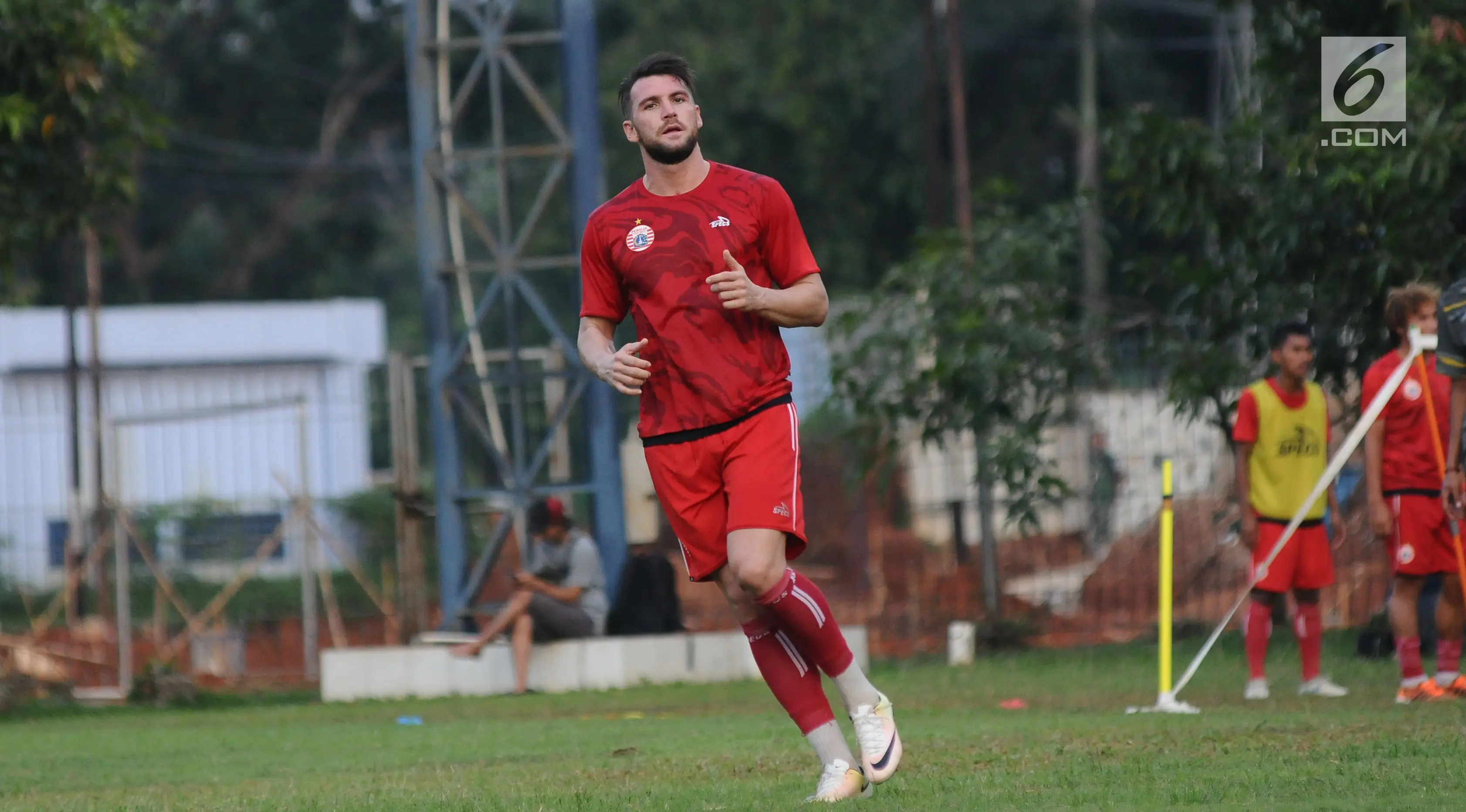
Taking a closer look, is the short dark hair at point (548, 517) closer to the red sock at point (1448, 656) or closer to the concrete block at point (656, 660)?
the concrete block at point (656, 660)

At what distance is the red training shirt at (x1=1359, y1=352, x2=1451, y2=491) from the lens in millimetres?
9328

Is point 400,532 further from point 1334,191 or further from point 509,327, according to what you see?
point 1334,191

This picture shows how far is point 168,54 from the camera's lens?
40.3 m

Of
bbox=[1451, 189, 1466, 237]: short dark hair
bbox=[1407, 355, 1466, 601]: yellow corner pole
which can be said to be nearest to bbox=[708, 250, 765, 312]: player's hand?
bbox=[1451, 189, 1466, 237]: short dark hair

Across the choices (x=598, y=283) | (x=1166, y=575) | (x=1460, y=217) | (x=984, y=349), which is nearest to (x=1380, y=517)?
(x=1166, y=575)

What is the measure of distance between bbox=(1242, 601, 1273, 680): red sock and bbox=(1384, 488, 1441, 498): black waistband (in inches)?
35.8

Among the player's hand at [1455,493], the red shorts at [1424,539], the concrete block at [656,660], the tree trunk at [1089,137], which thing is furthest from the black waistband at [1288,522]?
the tree trunk at [1089,137]

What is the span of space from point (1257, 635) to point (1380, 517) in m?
0.93

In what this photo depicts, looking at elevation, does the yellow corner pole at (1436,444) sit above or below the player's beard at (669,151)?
below

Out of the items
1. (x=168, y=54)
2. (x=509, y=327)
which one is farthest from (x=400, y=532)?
(x=168, y=54)

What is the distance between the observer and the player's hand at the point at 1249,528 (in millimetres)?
9680

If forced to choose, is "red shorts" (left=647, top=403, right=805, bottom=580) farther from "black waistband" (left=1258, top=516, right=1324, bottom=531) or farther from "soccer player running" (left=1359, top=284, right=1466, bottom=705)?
"black waistband" (left=1258, top=516, right=1324, bottom=531)

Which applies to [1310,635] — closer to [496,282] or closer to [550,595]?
[550,595]

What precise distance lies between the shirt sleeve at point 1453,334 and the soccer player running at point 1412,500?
5.89ft
